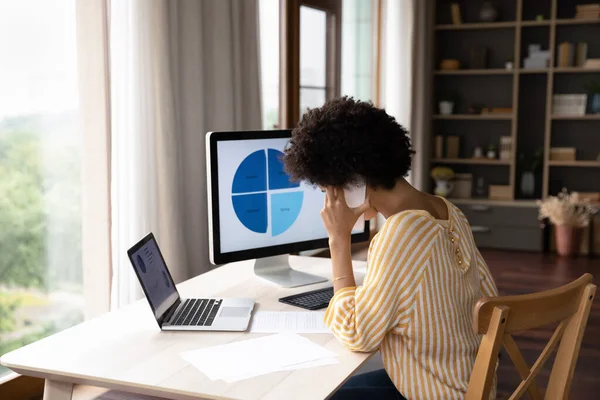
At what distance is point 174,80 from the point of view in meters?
2.73

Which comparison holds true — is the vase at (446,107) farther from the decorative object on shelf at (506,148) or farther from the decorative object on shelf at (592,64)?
the decorative object on shelf at (592,64)

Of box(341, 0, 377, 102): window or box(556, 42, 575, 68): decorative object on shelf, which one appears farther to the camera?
box(556, 42, 575, 68): decorative object on shelf

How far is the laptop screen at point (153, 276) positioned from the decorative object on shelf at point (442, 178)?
464 cm

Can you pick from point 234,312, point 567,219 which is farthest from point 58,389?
point 567,219

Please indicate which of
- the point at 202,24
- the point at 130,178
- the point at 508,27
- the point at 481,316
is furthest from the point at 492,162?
the point at 481,316

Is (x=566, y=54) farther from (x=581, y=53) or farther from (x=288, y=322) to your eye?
(x=288, y=322)

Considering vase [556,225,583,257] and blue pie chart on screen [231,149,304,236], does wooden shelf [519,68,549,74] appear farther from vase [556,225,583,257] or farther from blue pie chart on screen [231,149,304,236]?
blue pie chart on screen [231,149,304,236]

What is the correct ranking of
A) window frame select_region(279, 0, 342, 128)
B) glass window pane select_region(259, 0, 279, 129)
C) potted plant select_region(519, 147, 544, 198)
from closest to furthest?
glass window pane select_region(259, 0, 279, 129), window frame select_region(279, 0, 342, 128), potted plant select_region(519, 147, 544, 198)

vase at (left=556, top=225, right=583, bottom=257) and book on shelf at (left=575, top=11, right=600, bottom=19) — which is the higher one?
book on shelf at (left=575, top=11, right=600, bottom=19)

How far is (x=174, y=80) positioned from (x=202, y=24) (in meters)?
0.33

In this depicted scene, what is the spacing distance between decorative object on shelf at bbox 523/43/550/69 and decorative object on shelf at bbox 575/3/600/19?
1.28 ft

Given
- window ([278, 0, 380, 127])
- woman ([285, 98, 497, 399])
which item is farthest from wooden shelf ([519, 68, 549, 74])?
woman ([285, 98, 497, 399])

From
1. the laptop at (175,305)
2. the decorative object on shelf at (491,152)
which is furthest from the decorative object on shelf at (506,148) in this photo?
the laptop at (175,305)

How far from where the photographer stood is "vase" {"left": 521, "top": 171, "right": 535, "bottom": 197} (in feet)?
20.4
